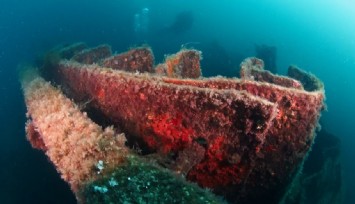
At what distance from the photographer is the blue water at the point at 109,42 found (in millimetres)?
10585

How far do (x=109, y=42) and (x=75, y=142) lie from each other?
34.2m

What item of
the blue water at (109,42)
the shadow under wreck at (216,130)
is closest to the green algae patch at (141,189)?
the shadow under wreck at (216,130)

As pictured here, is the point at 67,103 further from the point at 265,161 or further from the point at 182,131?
the point at 265,161

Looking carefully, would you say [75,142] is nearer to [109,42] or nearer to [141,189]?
[141,189]

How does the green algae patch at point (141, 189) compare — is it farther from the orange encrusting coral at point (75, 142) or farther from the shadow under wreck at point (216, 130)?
the shadow under wreck at point (216, 130)

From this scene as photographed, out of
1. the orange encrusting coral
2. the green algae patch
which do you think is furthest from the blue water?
the green algae patch

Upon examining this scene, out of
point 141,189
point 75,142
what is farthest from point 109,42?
point 141,189

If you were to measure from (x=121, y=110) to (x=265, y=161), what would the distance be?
210 centimetres

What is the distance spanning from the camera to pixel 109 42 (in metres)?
36.3

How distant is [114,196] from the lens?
8.52 feet

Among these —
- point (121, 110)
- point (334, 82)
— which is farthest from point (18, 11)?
point (121, 110)

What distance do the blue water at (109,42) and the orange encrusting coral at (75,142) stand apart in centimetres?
426

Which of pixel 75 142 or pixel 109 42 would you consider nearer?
pixel 75 142

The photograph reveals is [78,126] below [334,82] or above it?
below
